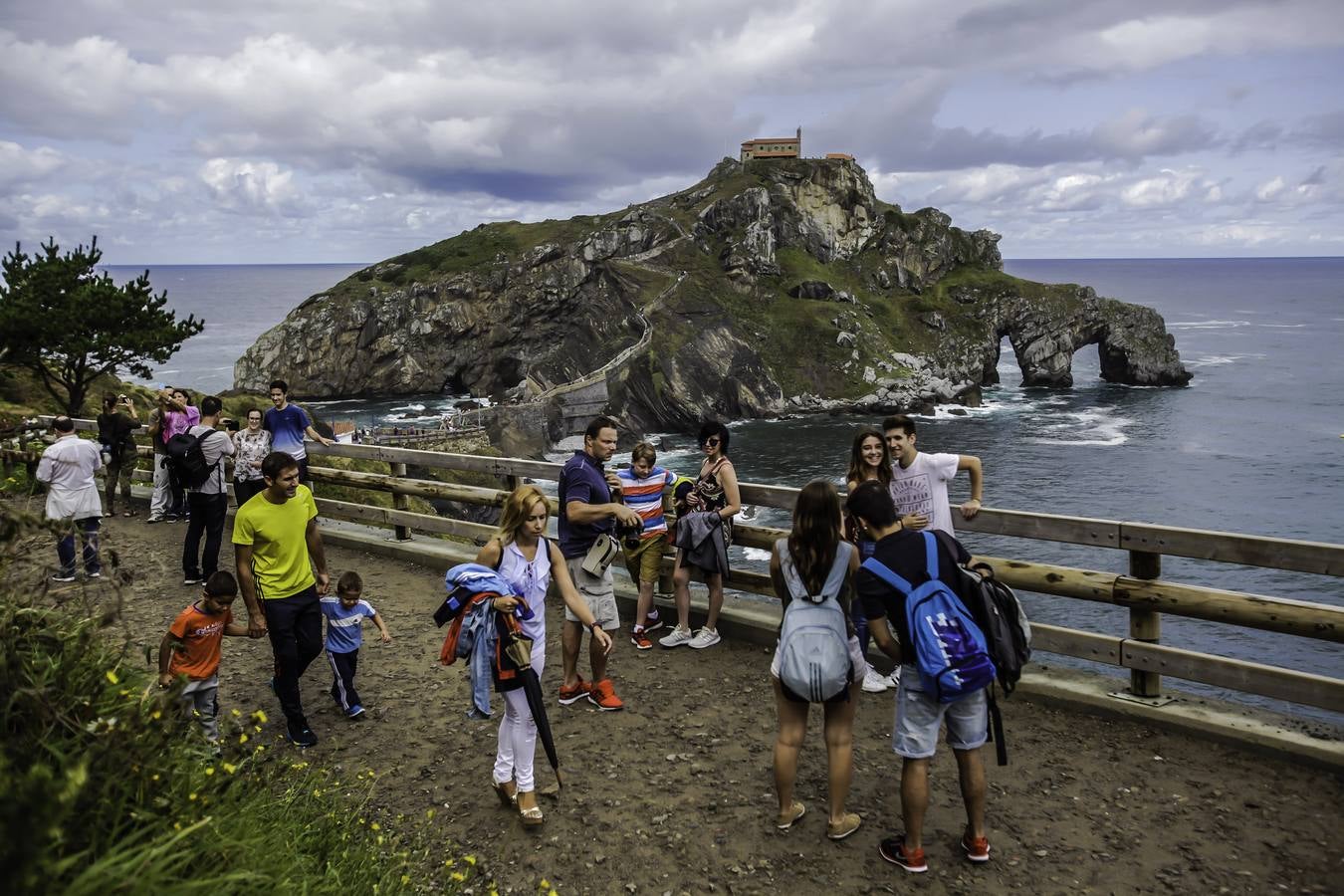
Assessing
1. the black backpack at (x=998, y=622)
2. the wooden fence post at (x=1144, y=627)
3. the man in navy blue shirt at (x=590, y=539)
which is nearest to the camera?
the black backpack at (x=998, y=622)

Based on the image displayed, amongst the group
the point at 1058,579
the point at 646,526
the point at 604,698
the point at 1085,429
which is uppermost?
the point at 646,526

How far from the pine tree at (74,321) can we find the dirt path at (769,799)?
111 feet

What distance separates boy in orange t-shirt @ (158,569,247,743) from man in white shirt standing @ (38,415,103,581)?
4368 mm

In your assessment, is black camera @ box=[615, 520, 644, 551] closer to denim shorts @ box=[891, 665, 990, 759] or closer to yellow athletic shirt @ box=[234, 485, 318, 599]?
yellow athletic shirt @ box=[234, 485, 318, 599]

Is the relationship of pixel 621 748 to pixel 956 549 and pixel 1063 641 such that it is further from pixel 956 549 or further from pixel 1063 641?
pixel 1063 641

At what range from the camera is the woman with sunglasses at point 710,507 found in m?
7.26

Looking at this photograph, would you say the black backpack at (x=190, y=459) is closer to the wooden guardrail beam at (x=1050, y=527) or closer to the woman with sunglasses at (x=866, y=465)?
the woman with sunglasses at (x=866, y=465)

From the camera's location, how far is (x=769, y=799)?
5328mm

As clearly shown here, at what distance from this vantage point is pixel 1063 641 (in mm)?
6234

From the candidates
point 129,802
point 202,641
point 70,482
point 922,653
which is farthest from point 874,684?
point 70,482

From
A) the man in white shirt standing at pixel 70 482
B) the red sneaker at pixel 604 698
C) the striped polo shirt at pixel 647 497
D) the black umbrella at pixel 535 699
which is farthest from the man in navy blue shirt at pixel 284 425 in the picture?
the black umbrella at pixel 535 699

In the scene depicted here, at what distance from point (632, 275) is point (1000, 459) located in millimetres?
63914

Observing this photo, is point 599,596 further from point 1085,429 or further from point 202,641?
point 1085,429

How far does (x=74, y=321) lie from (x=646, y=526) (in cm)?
3617
